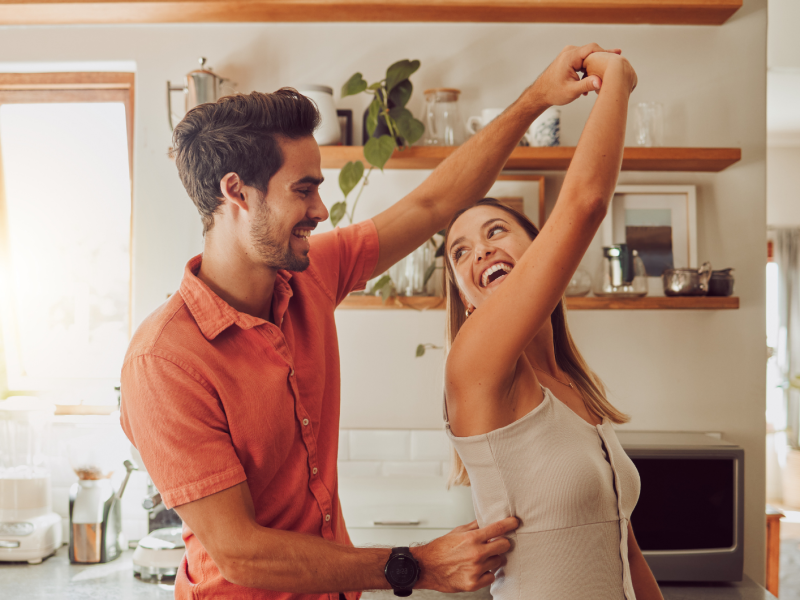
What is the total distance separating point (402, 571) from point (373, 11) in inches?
73.0

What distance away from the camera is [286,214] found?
978mm

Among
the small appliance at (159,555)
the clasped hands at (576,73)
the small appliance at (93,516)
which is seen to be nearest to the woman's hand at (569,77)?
the clasped hands at (576,73)

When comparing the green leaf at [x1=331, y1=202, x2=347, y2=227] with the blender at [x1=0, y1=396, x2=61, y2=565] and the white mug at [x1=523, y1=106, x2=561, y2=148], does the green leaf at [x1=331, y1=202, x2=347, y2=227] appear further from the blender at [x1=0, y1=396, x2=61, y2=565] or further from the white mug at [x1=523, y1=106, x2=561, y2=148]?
the blender at [x1=0, y1=396, x2=61, y2=565]

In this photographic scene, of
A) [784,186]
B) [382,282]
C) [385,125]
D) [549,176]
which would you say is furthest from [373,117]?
[784,186]

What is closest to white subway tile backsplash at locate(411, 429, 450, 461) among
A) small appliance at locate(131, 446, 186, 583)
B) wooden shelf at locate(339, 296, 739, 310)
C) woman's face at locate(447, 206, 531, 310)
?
wooden shelf at locate(339, 296, 739, 310)

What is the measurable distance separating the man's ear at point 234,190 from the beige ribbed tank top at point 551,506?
500mm

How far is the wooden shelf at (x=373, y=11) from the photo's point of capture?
6.74 feet

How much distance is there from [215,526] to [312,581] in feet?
0.52

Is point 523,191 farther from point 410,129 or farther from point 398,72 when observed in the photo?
point 398,72

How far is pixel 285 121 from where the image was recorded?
984 millimetres

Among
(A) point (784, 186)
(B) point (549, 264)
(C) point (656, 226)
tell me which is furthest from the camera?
(A) point (784, 186)

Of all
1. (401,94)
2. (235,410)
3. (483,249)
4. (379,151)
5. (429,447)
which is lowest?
(429,447)

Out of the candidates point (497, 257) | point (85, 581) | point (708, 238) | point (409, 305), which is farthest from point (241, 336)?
point (708, 238)

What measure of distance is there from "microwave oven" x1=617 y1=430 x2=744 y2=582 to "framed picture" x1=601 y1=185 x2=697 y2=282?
675 mm
